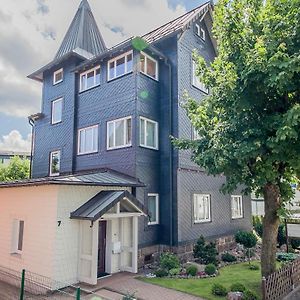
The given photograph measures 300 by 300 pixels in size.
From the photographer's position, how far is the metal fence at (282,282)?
8070 millimetres

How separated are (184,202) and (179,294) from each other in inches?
217

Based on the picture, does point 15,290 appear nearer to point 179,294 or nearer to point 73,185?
point 73,185

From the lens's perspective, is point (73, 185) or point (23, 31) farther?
point (23, 31)

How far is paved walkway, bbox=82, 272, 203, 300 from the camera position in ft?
30.3

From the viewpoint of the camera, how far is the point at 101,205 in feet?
35.0

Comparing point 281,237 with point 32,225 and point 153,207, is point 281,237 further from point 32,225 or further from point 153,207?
point 32,225

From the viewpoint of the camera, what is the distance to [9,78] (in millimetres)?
19453

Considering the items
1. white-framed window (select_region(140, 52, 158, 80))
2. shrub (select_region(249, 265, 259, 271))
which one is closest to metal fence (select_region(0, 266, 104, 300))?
shrub (select_region(249, 265, 259, 271))

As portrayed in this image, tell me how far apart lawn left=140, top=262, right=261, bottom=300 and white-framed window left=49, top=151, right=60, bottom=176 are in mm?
10116

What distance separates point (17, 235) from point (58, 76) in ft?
36.3

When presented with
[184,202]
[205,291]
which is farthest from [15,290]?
[184,202]

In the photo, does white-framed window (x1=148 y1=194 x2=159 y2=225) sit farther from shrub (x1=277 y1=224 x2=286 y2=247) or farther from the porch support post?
shrub (x1=277 y1=224 x2=286 y2=247)

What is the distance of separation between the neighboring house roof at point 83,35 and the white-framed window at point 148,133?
9.26 m

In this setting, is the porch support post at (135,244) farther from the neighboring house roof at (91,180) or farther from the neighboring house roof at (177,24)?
the neighboring house roof at (177,24)
